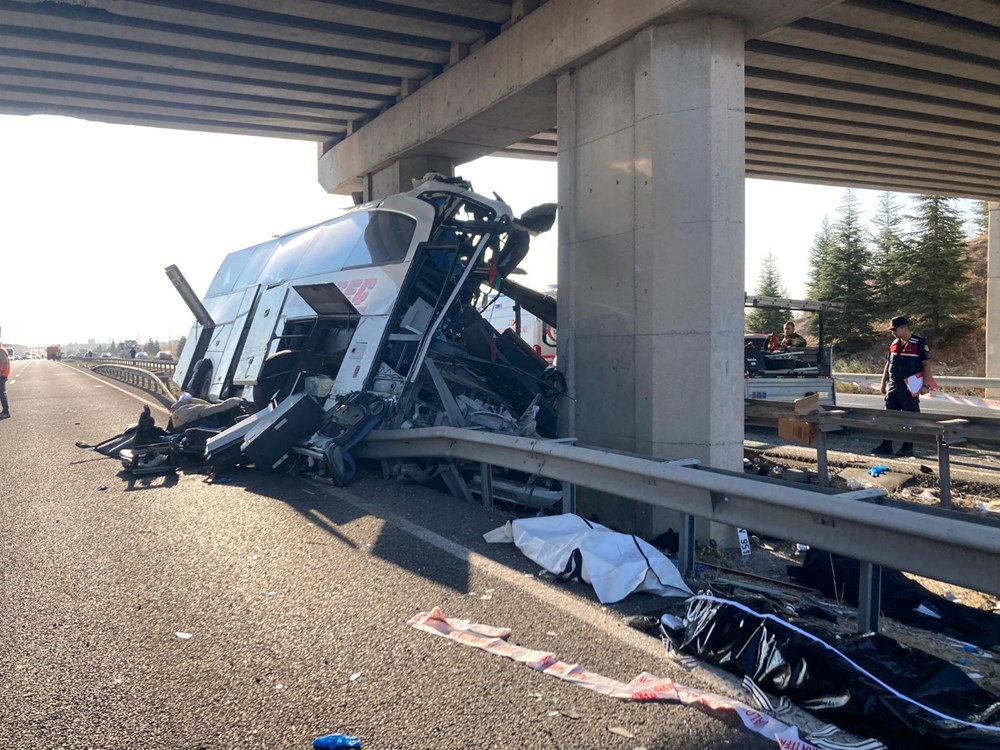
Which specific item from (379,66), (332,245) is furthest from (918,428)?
(379,66)

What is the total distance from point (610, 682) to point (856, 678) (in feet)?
3.12

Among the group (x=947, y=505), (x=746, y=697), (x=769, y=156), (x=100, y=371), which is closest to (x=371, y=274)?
(x=947, y=505)

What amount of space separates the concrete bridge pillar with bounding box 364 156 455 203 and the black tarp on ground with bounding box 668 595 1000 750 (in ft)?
32.6

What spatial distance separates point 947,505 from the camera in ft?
20.6

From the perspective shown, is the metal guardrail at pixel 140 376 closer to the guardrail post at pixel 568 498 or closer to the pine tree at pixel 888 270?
the guardrail post at pixel 568 498

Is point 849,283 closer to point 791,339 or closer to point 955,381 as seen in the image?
point 955,381

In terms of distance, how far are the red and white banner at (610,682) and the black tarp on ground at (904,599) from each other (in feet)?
5.52

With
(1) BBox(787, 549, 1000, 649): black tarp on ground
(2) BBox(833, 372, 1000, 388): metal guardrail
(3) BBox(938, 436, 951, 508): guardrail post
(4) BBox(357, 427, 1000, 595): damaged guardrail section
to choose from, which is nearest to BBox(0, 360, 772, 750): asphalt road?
(4) BBox(357, 427, 1000, 595): damaged guardrail section

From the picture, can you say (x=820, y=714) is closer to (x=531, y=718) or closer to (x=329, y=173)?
(x=531, y=718)

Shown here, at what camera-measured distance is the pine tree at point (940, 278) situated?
37.7 m

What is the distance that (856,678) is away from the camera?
2.85 metres

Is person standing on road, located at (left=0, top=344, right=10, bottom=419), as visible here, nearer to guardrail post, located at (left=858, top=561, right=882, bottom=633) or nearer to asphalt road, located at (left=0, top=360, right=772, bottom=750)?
asphalt road, located at (left=0, top=360, right=772, bottom=750)

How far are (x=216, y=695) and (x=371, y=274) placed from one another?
6375mm

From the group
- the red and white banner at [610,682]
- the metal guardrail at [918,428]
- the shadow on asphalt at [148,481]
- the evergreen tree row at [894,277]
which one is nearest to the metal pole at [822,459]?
the metal guardrail at [918,428]
